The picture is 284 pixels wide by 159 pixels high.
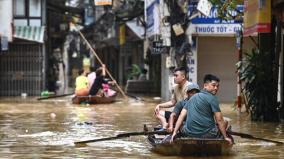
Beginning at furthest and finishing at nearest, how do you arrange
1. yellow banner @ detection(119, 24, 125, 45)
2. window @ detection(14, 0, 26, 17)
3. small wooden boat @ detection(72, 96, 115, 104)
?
yellow banner @ detection(119, 24, 125, 45) < window @ detection(14, 0, 26, 17) < small wooden boat @ detection(72, 96, 115, 104)

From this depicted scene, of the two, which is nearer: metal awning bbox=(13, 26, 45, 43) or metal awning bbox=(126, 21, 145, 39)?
metal awning bbox=(13, 26, 45, 43)

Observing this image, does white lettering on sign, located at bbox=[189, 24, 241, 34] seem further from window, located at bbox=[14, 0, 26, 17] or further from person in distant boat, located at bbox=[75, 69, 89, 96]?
window, located at bbox=[14, 0, 26, 17]

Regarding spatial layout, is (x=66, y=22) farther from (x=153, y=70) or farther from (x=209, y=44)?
(x=209, y=44)

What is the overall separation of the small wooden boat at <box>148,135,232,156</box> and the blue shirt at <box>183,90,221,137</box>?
175 mm

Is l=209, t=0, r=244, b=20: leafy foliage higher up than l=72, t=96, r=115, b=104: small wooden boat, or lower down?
higher up

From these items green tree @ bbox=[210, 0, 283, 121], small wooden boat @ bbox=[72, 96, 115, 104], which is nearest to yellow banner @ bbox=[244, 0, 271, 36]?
green tree @ bbox=[210, 0, 283, 121]

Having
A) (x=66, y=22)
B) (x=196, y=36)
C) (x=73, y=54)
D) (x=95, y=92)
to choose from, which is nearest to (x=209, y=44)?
(x=196, y=36)

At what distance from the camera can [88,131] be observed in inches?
613

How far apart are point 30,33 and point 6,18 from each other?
2.68m

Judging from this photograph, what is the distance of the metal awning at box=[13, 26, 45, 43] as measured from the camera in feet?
110

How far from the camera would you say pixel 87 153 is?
11594 mm

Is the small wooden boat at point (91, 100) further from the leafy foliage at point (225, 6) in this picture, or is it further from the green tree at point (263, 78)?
the green tree at point (263, 78)

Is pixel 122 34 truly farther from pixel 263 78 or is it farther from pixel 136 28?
pixel 263 78

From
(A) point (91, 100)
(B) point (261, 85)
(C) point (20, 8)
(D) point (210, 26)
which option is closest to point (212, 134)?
(B) point (261, 85)
